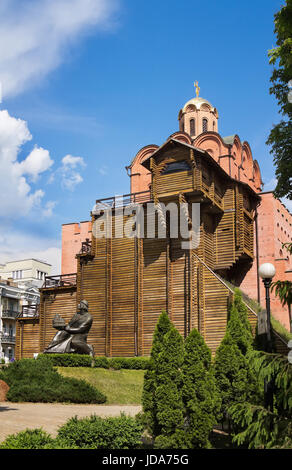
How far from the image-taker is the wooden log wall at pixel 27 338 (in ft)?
109

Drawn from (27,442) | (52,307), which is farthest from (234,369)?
(52,307)

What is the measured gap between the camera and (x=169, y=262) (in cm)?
2742

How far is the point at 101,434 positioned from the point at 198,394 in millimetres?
2319

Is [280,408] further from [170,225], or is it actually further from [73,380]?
[170,225]

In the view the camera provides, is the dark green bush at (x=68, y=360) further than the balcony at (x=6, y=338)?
No

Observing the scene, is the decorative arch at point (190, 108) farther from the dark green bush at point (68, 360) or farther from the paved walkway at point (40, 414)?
the paved walkway at point (40, 414)

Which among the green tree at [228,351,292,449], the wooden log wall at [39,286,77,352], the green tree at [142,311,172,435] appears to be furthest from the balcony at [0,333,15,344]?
the green tree at [228,351,292,449]

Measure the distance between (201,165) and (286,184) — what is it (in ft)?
27.9

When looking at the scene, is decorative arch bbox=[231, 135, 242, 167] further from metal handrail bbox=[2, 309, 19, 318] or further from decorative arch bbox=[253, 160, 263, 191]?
metal handrail bbox=[2, 309, 19, 318]

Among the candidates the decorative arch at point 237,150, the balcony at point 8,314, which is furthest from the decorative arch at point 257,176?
the balcony at point 8,314

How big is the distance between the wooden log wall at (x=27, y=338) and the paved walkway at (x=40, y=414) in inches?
657

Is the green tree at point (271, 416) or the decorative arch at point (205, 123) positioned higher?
the decorative arch at point (205, 123)

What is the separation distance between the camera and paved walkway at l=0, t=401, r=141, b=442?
11.3m

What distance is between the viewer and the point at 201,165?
27047 millimetres
